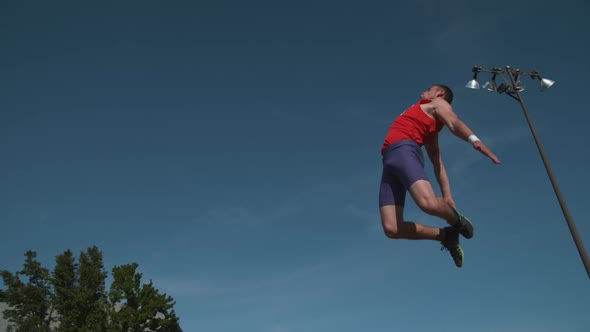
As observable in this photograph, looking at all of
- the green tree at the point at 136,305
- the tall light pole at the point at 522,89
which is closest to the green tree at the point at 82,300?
the green tree at the point at 136,305

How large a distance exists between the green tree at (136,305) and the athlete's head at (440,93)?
30.6 metres

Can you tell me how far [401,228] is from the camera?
490cm

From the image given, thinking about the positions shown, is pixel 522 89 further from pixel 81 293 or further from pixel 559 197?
pixel 81 293

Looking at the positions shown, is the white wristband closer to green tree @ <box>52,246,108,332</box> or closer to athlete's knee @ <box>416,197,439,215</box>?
athlete's knee @ <box>416,197,439,215</box>

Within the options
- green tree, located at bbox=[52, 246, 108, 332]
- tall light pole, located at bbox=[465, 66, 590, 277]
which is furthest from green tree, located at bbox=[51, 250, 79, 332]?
tall light pole, located at bbox=[465, 66, 590, 277]

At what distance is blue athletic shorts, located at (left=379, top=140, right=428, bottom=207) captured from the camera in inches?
183

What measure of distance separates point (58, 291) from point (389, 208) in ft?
112

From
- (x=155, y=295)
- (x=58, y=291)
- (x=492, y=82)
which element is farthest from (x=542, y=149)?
(x=58, y=291)

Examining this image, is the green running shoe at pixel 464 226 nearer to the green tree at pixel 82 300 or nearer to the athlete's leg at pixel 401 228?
the athlete's leg at pixel 401 228

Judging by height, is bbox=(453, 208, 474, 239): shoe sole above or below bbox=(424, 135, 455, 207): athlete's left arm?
below

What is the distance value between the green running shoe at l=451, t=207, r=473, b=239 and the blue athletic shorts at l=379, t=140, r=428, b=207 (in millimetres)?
654

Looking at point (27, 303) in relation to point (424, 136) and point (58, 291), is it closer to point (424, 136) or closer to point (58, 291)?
point (58, 291)

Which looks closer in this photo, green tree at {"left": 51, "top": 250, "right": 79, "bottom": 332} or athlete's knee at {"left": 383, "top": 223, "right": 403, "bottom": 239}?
athlete's knee at {"left": 383, "top": 223, "right": 403, "bottom": 239}

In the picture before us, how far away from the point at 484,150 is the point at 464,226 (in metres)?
1.07
